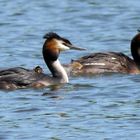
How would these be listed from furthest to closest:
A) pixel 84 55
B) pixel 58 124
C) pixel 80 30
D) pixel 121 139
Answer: pixel 80 30 < pixel 84 55 < pixel 58 124 < pixel 121 139

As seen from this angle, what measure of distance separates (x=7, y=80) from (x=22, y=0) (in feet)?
34.7

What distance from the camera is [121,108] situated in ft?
49.5

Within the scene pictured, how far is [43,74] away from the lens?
57.3ft

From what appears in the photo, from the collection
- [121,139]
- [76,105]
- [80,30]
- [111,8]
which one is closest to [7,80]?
[76,105]

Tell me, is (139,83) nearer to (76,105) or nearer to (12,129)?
(76,105)

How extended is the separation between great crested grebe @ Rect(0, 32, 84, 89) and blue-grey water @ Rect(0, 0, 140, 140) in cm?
22

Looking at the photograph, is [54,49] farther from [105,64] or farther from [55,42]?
[105,64]

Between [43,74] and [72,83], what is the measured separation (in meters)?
0.63

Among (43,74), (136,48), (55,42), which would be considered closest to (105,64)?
(136,48)

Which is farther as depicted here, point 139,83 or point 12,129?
point 139,83

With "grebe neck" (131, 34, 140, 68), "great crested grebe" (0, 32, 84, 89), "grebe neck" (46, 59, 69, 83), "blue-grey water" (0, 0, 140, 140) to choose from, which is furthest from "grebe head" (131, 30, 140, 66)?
"grebe neck" (46, 59, 69, 83)

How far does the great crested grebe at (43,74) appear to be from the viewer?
56.1 feet

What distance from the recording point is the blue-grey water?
1370cm

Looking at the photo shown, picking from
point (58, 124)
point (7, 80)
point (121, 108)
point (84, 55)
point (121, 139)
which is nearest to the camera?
point (121, 139)
